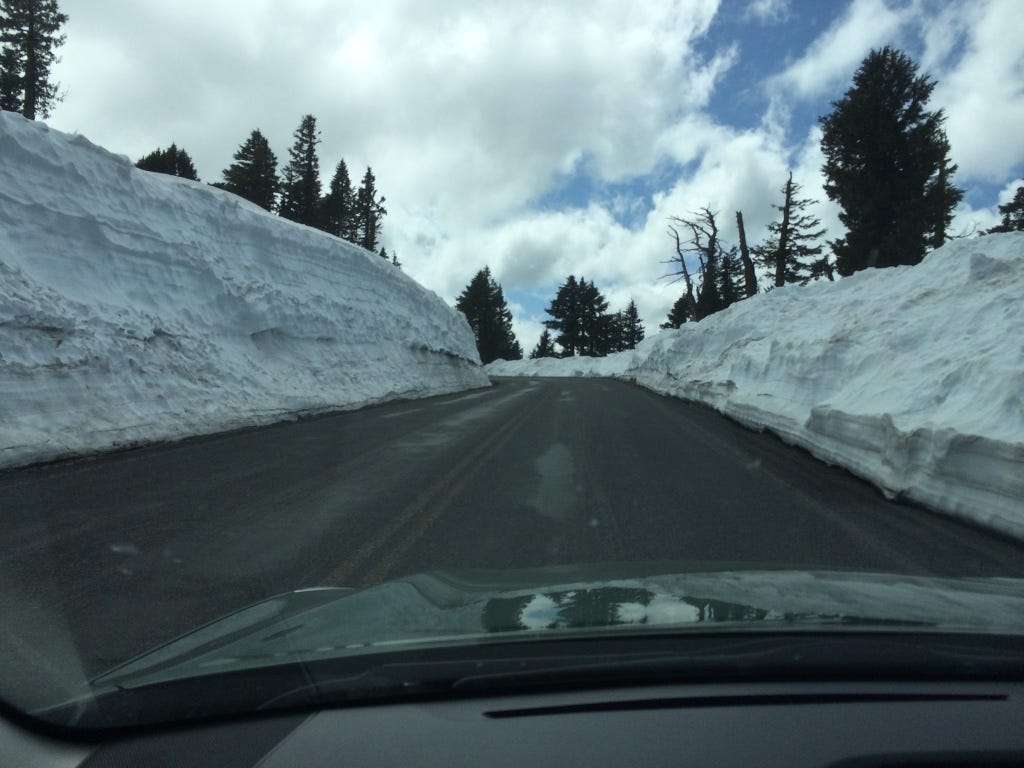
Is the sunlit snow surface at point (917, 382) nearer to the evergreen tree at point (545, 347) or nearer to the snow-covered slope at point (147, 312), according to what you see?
the snow-covered slope at point (147, 312)

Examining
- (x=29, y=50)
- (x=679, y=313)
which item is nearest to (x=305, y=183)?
(x=29, y=50)

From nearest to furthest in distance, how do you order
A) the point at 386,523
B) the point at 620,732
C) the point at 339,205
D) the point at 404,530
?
the point at 620,732, the point at 404,530, the point at 386,523, the point at 339,205

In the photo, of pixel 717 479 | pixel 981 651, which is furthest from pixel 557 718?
pixel 717 479

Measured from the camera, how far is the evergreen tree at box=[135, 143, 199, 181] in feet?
170

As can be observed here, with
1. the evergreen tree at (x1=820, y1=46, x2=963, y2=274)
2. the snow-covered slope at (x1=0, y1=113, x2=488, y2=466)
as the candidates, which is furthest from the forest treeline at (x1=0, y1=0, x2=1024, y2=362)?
the snow-covered slope at (x1=0, y1=113, x2=488, y2=466)

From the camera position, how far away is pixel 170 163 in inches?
2098

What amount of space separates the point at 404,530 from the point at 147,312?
11.8m

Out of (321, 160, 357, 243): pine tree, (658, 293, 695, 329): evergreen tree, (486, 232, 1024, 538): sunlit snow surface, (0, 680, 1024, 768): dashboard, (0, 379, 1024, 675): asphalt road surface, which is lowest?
(0, 379, 1024, 675): asphalt road surface

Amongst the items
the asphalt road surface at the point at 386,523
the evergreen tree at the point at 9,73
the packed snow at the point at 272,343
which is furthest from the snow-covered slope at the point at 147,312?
the evergreen tree at the point at 9,73

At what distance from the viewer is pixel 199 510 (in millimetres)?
6609

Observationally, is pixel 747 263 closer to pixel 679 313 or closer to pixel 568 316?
pixel 679 313

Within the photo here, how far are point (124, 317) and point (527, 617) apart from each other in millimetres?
14103

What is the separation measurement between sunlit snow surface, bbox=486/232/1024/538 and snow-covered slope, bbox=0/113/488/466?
36.6ft

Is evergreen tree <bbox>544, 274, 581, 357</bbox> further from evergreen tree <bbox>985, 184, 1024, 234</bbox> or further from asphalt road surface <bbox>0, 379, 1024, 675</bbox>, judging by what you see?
asphalt road surface <bbox>0, 379, 1024, 675</bbox>
